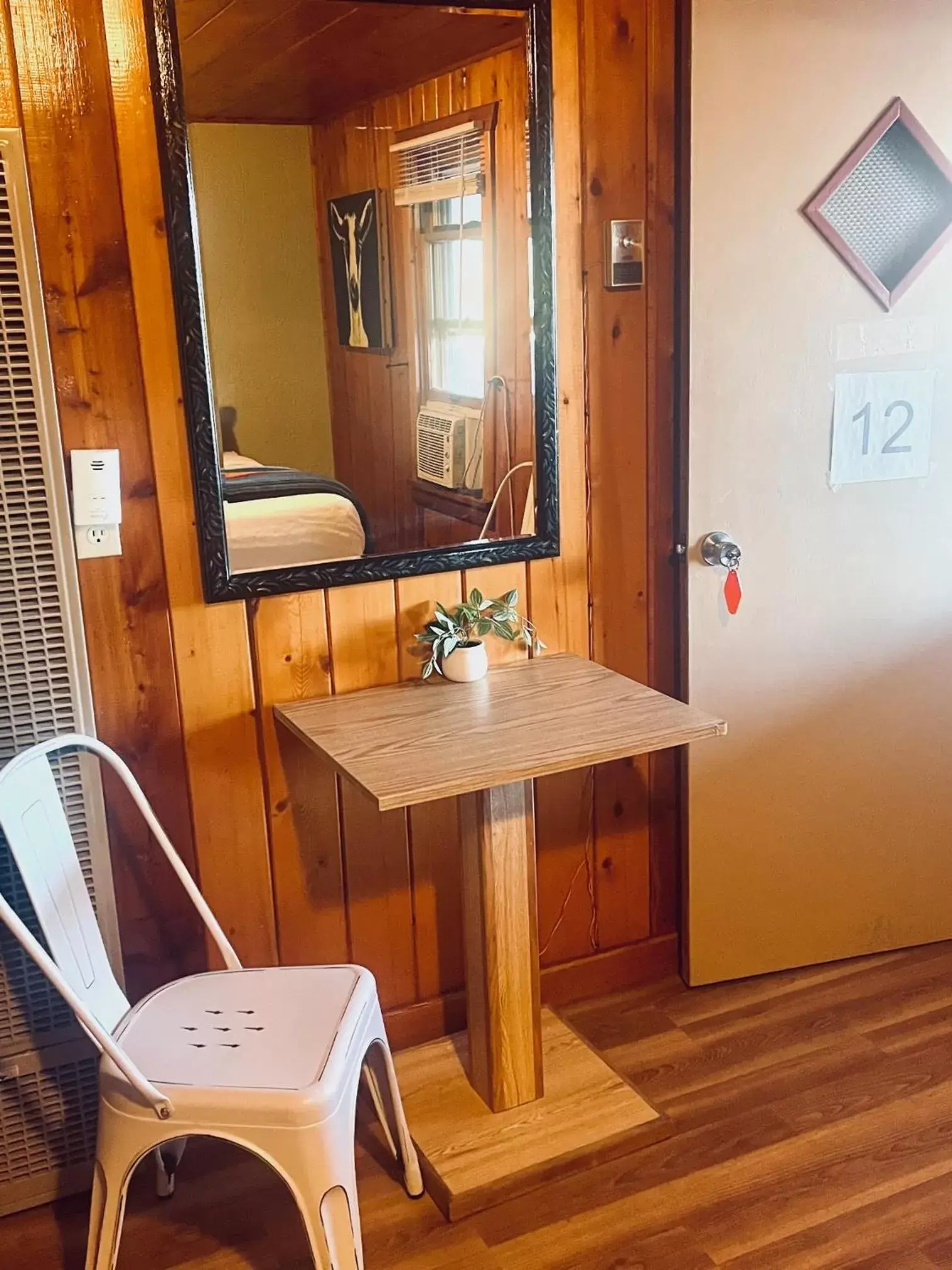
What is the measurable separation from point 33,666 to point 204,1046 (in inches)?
25.8

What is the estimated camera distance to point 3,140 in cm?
175

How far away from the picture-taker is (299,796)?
221cm

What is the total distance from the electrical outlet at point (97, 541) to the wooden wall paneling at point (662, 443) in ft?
3.45

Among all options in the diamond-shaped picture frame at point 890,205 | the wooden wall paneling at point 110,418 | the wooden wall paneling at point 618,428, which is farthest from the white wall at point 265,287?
the diamond-shaped picture frame at point 890,205

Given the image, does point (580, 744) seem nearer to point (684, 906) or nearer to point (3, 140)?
point (684, 906)

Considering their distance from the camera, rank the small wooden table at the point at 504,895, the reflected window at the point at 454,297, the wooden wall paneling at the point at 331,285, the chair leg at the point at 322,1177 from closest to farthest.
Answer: the chair leg at the point at 322,1177 < the small wooden table at the point at 504,895 < the wooden wall paneling at the point at 331,285 < the reflected window at the point at 454,297

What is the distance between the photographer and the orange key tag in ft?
7.88

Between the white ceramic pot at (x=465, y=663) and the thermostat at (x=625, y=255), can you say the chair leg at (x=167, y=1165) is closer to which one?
the white ceramic pot at (x=465, y=663)

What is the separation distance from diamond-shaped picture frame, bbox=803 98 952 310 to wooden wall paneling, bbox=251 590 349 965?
49.0 inches

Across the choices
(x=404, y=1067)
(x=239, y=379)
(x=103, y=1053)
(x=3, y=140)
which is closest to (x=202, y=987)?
(x=103, y=1053)

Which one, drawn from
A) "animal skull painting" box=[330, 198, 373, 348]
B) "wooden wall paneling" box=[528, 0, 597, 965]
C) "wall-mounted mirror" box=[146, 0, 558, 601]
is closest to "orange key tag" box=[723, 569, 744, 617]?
"wooden wall paneling" box=[528, 0, 597, 965]

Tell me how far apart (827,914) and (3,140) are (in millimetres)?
2204

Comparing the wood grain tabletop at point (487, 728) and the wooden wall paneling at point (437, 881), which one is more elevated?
the wood grain tabletop at point (487, 728)

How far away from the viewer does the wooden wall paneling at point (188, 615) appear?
6.04 ft
